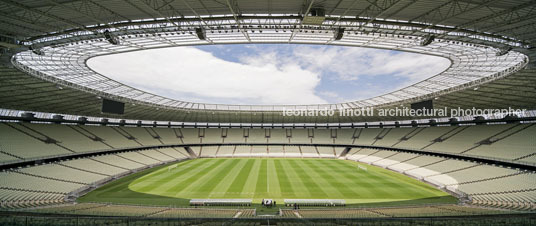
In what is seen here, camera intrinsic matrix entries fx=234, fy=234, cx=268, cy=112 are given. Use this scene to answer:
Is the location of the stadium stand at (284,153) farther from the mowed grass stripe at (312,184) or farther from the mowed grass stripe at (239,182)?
the mowed grass stripe at (239,182)

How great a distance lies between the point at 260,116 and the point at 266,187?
2772 cm

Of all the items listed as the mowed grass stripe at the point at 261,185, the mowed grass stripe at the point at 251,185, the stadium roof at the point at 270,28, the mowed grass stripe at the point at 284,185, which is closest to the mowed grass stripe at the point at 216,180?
the mowed grass stripe at the point at 251,185

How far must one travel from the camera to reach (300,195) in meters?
23.9

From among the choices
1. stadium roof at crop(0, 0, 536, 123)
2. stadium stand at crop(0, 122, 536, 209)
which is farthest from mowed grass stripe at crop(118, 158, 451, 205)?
stadium roof at crop(0, 0, 536, 123)

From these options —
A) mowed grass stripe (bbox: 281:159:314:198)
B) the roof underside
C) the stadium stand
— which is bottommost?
mowed grass stripe (bbox: 281:159:314:198)

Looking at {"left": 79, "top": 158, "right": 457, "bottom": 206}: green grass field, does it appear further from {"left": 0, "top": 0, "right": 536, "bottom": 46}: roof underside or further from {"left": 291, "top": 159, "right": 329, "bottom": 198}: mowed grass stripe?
{"left": 0, "top": 0, "right": 536, "bottom": 46}: roof underside

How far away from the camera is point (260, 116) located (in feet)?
176

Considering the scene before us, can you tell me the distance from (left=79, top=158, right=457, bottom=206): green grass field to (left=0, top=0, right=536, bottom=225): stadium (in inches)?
10.4

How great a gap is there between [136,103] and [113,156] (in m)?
11.4

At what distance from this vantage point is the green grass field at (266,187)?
22.7 m

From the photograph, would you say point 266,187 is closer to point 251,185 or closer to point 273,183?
point 251,185

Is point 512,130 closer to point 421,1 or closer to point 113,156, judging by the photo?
point 421,1

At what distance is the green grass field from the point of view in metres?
22.7

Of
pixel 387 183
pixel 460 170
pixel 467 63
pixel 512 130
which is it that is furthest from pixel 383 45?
pixel 512 130
